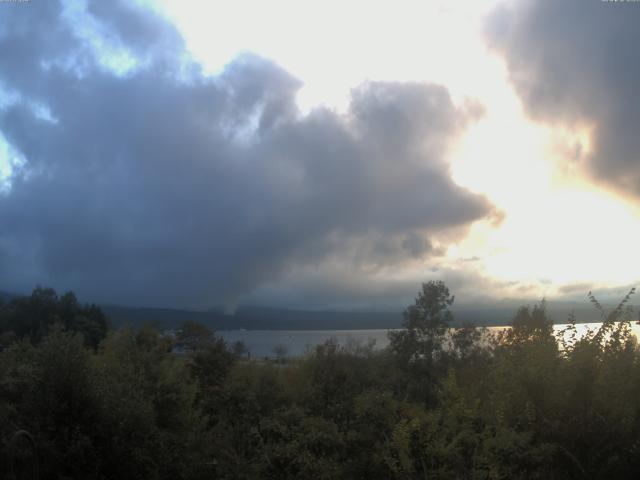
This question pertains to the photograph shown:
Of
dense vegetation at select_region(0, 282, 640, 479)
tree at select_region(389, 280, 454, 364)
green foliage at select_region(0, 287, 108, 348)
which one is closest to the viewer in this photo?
dense vegetation at select_region(0, 282, 640, 479)

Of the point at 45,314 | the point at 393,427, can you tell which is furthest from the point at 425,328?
the point at 45,314

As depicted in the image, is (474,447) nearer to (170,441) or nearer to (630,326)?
(630,326)

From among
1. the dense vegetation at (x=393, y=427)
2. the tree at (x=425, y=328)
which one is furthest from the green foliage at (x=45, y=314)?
the dense vegetation at (x=393, y=427)

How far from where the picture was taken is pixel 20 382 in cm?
891

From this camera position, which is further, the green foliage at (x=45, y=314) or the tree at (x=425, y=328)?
the green foliage at (x=45, y=314)

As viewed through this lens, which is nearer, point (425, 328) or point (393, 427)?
point (393, 427)

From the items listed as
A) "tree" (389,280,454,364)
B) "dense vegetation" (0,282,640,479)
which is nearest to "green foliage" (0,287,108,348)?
"tree" (389,280,454,364)

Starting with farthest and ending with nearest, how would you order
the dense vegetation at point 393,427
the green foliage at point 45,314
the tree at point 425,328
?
the green foliage at point 45,314, the tree at point 425,328, the dense vegetation at point 393,427

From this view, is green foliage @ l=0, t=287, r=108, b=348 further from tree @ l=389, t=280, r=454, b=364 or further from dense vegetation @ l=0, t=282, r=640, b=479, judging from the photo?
dense vegetation @ l=0, t=282, r=640, b=479

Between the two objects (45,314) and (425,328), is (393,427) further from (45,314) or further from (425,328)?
(45,314)

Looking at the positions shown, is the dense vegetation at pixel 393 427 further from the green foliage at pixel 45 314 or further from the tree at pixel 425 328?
the green foliage at pixel 45 314

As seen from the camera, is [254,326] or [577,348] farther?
[254,326]

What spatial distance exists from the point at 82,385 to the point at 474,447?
5795 mm

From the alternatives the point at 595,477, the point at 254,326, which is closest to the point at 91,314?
the point at 595,477
